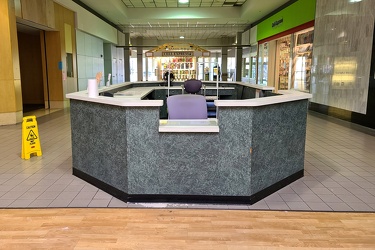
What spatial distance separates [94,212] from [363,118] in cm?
639

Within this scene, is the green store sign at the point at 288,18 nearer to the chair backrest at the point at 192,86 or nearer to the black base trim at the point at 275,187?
the chair backrest at the point at 192,86

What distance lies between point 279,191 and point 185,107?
1425mm

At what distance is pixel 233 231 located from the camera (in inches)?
98.7

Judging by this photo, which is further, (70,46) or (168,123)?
(70,46)

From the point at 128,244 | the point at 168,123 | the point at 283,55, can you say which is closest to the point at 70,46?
the point at 283,55

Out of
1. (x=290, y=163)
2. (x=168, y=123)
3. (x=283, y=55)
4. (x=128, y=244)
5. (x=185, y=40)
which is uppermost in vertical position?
(x=185, y=40)

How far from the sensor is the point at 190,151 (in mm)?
2969

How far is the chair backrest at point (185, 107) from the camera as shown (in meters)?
3.80

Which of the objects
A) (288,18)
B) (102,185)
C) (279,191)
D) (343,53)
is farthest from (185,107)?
(288,18)

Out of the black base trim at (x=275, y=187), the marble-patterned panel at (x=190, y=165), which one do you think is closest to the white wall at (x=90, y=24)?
the marble-patterned panel at (x=190, y=165)

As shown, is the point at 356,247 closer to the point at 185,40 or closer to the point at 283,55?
the point at 283,55

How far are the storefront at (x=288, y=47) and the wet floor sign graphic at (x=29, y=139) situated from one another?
7.86 m

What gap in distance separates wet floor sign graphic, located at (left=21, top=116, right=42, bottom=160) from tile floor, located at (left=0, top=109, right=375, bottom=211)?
0.10 m

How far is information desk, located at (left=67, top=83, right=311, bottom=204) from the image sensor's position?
9.51 ft
